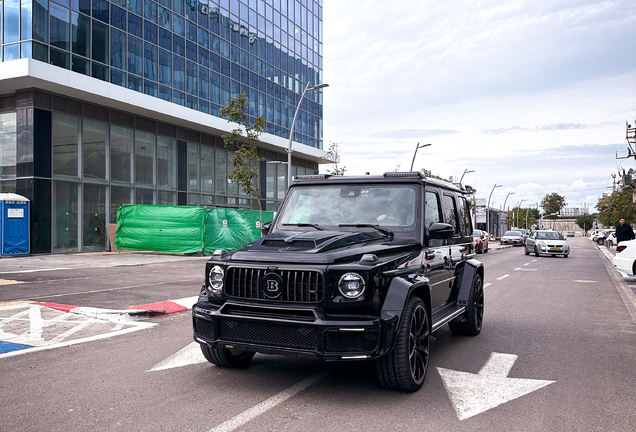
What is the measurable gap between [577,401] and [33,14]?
2653 centimetres

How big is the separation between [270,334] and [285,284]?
404 millimetres

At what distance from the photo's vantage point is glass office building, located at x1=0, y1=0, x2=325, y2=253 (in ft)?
80.2

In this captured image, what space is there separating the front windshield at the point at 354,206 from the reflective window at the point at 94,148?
23838 millimetres

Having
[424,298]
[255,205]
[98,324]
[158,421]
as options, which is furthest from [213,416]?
[255,205]

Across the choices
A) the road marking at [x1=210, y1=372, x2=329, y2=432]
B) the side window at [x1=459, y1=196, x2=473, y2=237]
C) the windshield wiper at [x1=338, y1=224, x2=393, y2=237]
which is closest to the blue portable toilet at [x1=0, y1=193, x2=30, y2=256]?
the side window at [x1=459, y1=196, x2=473, y2=237]

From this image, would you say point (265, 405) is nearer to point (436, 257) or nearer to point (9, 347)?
point (436, 257)

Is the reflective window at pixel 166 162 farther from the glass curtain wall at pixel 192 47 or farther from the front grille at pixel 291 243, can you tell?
the front grille at pixel 291 243

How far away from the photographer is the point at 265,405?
4.29 metres

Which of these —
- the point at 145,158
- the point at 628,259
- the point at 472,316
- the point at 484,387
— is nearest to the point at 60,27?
the point at 145,158

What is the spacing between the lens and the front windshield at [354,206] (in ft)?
18.1

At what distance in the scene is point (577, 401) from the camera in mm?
4562

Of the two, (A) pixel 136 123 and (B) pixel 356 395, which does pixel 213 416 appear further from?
(A) pixel 136 123

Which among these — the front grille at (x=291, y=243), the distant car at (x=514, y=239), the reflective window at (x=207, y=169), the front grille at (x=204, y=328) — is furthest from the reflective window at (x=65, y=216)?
the distant car at (x=514, y=239)

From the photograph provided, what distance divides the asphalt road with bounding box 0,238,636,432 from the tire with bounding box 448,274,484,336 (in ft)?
0.49
